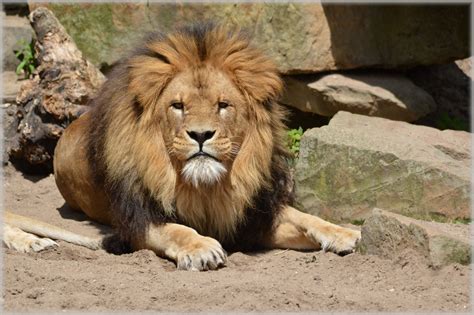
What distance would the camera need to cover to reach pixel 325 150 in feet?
19.8

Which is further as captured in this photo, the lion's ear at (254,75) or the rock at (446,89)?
the rock at (446,89)

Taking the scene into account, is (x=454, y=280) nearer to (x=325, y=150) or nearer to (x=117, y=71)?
(x=325, y=150)

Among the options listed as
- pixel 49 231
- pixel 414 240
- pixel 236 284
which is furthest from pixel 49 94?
pixel 414 240

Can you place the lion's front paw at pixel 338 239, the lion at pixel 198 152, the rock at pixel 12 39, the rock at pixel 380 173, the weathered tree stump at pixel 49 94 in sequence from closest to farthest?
1. the lion at pixel 198 152
2. the lion's front paw at pixel 338 239
3. the rock at pixel 380 173
4. the weathered tree stump at pixel 49 94
5. the rock at pixel 12 39

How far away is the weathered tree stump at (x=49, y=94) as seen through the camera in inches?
Answer: 277

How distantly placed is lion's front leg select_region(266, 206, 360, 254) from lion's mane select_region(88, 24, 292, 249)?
0.60 feet

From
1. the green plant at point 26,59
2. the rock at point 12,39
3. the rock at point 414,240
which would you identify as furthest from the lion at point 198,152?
the rock at point 12,39

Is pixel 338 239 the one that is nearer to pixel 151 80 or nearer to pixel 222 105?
pixel 222 105

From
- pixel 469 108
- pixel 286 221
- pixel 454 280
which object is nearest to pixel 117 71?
pixel 286 221

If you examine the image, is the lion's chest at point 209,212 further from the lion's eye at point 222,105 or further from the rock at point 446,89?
the rock at point 446,89

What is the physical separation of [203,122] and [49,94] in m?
2.34

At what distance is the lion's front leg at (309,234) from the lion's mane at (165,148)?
182 millimetres

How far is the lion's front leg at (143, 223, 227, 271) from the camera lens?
16.4ft

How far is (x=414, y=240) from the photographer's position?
474 cm
